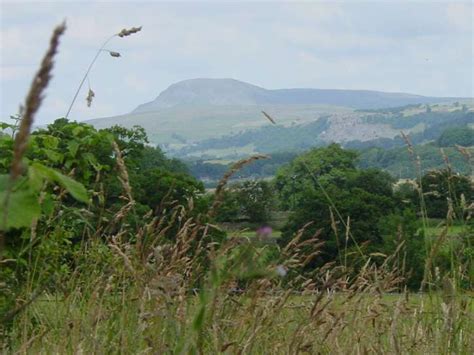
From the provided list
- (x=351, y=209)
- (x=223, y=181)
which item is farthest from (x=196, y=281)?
(x=351, y=209)

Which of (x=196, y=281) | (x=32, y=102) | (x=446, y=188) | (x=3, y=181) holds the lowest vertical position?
(x=196, y=281)

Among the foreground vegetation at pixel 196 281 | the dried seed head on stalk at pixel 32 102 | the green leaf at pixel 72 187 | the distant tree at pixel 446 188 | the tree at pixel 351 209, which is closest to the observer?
the dried seed head on stalk at pixel 32 102

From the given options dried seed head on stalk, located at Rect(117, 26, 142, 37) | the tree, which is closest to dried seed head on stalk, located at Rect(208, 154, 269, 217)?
dried seed head on stalk, located at Rect(117, 26, 142, 37)

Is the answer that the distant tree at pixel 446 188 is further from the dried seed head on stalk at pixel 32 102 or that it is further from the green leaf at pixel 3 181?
the dried seed head on stalk at pixel 32 102

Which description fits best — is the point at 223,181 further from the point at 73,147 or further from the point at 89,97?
the point at 73,147

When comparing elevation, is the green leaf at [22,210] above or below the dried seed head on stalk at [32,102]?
below

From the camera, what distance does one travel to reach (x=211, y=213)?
2.28 m

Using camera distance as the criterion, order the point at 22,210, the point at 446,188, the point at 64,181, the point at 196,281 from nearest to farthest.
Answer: the point at 64,181 < the point at 22,210 < the point at 196,281 < the point at 446,188

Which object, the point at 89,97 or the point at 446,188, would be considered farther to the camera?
the point at 446,188

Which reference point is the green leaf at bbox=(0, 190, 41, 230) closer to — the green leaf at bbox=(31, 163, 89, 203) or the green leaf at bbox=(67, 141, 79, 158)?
the green leaf at bbox=(31, 163, 89, 203)

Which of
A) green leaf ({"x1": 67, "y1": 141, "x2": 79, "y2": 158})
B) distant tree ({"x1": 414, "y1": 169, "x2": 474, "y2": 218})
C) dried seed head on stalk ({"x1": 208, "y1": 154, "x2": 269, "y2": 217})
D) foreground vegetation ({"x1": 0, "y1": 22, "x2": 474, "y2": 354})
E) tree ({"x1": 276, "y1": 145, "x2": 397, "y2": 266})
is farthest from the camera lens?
tree ({"x1": 276, "y1": 145, "x2": 397, "y2": 266})

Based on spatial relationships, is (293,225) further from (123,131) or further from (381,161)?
(381,161)

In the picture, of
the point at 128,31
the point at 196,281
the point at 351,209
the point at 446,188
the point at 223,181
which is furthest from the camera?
the point at 351,209

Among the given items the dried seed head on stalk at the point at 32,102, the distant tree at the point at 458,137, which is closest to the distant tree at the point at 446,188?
the dried seed head on stalk at the point at 32,102
